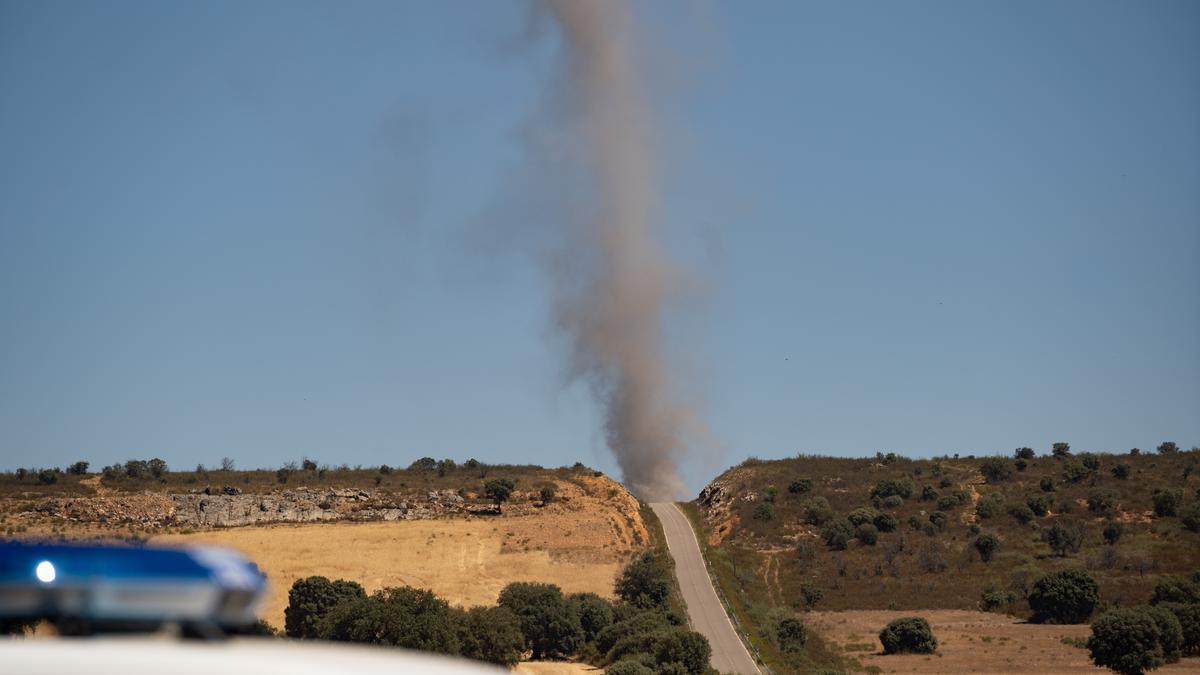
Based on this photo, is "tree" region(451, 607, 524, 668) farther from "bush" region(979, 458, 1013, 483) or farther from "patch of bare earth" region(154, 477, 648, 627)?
"bush" region(979, 458, 1013, 483)

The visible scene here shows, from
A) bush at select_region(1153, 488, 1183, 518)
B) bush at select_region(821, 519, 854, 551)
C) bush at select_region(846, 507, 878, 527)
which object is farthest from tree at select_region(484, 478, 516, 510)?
bush at select_region(1153, 488, 1183, 518)

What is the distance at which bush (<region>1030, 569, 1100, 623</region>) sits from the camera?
88875 mm

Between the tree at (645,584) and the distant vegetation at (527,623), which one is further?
the tree at (645,584)

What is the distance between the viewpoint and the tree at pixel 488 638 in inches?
2200

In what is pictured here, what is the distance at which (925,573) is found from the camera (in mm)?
105688

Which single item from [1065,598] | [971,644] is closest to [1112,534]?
[1065,598]

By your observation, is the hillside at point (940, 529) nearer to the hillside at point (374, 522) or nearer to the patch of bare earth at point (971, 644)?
the patch of bare earth at point (971, 644)

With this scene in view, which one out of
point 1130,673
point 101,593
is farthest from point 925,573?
point 101,593

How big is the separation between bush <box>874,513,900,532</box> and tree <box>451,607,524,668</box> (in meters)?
66.2

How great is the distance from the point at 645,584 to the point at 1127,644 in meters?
30.9

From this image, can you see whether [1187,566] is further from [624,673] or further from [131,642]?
[131,642]

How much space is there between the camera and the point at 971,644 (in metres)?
78.8

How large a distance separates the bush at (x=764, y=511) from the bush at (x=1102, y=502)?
3088 centimetres

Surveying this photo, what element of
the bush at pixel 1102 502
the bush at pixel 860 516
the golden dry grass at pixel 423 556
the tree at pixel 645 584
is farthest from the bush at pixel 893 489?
the tree at pixel 645 584
